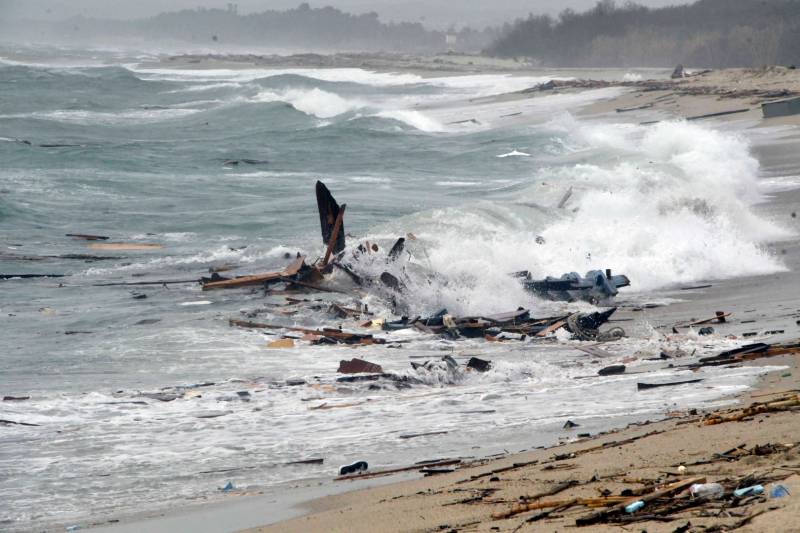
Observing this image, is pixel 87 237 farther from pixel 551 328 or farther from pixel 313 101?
pixel 313 101

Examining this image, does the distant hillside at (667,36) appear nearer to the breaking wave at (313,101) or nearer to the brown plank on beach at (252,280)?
the breaking wave at (313,101)

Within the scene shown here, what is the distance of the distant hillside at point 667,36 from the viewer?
83125 millimetres

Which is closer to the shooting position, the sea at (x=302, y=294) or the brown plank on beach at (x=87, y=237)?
the sea at (x=302, y=294)

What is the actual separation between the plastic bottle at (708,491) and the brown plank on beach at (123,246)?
55.4 ft

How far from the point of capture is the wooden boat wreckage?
13.3 metres

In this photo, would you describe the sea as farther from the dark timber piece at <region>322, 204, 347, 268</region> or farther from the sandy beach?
the sandy beach

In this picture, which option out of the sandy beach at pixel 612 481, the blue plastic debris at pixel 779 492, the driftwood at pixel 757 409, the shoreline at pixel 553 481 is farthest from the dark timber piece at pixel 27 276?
the blue plastic debris at pixel 779 492

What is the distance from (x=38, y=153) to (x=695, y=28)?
268ft

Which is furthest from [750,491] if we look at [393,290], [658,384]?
[393,290]

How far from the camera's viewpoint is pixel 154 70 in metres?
96.1

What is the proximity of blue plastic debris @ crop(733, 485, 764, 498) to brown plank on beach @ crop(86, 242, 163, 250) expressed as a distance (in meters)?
17.0

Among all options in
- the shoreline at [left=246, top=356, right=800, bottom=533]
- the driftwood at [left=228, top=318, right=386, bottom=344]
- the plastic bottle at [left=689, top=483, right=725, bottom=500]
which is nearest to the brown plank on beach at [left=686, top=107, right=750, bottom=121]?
the driftwood at [left=228, top=318, right=386, bottom=344]

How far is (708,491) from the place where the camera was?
5.12 m

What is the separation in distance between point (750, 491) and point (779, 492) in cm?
17
